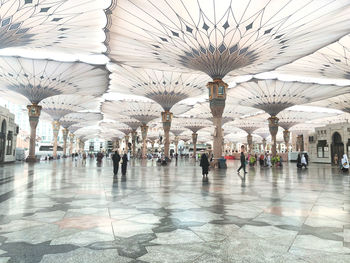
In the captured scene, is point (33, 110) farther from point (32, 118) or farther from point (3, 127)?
point (3, 127)

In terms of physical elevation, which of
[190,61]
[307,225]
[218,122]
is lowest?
[307,225]

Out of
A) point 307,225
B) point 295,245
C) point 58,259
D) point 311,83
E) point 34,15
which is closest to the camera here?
point 58,259

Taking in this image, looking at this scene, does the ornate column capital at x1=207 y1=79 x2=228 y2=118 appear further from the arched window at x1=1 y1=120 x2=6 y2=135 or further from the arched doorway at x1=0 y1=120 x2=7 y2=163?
the arched window at x1=1 y1=120 x2=6 y2=135

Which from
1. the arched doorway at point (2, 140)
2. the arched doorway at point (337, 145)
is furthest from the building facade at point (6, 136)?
the arched doorway at point (337, 145)

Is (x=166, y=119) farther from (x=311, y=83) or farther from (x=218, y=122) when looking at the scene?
(x=311, y=83)

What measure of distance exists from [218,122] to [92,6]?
1077cm

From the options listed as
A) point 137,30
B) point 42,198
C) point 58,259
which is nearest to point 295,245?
point 58,259

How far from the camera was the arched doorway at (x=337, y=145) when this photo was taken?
3115 centimetres

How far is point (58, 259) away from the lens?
285 centimetres

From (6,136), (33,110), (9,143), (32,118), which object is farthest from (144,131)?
(6,136)

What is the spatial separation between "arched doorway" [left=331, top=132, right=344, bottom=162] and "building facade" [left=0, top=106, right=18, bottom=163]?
114 ft

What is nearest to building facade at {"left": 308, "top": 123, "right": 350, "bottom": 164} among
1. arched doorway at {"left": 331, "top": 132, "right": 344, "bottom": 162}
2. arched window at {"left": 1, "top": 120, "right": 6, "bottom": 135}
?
arched doorway at {"left": 331, "top": 132, "right": 344, "bottom": 162}

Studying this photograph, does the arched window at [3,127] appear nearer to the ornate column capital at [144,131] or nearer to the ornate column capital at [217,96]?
the ornate column capital at [217,96]

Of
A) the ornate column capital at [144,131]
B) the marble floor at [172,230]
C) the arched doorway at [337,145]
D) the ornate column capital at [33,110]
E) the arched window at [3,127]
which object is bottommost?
the marble floor at [172,230]
